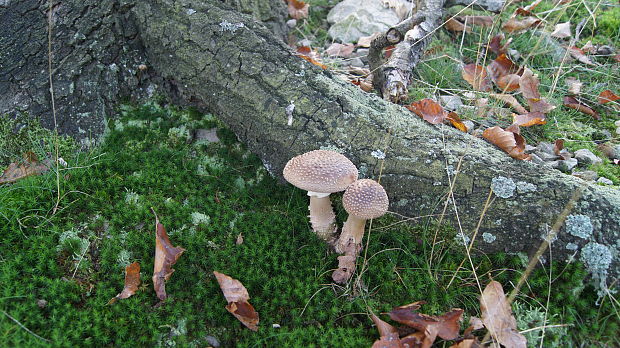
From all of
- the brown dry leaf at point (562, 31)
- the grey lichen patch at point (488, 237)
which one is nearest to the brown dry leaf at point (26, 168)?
the grey lichen patch at point (488, 237)

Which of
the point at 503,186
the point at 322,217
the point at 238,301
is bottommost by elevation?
the point at 238,301

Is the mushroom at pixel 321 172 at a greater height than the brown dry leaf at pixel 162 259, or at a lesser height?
greater

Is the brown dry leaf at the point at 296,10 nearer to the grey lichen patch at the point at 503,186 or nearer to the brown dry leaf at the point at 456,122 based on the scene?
the brown dry leaf at the point at 456,122

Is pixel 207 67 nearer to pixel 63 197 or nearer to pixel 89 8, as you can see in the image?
pixel 89 8

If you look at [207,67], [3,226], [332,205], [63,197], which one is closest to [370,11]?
[207,67]

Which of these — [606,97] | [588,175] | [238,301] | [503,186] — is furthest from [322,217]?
[606,97]

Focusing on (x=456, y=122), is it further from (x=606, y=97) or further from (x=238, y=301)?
(x=238, y=301)

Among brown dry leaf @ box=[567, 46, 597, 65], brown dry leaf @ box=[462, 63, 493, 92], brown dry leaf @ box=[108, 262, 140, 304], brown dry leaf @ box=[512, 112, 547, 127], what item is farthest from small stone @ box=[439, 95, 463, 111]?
brown dry leaf @ box=[108, 262, 140, 304]
